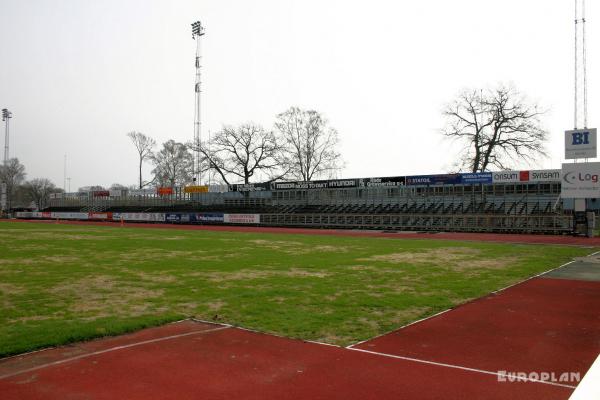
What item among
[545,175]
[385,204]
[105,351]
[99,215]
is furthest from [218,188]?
[105,351]

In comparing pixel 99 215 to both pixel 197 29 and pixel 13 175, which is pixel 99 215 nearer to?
pixel 197 29

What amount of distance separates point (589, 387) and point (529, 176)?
109 feet

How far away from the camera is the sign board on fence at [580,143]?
25808 millimetres

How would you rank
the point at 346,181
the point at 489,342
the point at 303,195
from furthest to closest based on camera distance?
1. the point at 303,195
2. the point at 346,181
3. the point at 489,342

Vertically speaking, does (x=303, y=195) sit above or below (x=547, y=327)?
above

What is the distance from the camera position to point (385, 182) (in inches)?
1678

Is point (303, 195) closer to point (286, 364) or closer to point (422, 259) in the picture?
point (422, 259)

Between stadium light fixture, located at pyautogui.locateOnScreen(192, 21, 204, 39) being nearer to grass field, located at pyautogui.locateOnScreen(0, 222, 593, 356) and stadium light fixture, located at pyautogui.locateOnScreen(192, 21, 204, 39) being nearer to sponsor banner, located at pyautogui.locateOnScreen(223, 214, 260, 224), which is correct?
sponsor banner, located at pyautogui.locateOnScreen(223, 214, 260, 224)

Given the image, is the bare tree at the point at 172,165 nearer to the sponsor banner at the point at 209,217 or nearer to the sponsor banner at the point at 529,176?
the sponsor banner at the point at 209,217

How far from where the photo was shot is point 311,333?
23.6ft

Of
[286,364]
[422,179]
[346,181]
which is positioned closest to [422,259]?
[286,364]

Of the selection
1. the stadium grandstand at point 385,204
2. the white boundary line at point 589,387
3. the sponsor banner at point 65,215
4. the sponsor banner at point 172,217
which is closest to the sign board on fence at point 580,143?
the stadium grandstand at point 385,204

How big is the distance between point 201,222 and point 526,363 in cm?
5056

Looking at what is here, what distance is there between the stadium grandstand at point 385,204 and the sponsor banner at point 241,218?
12cm
